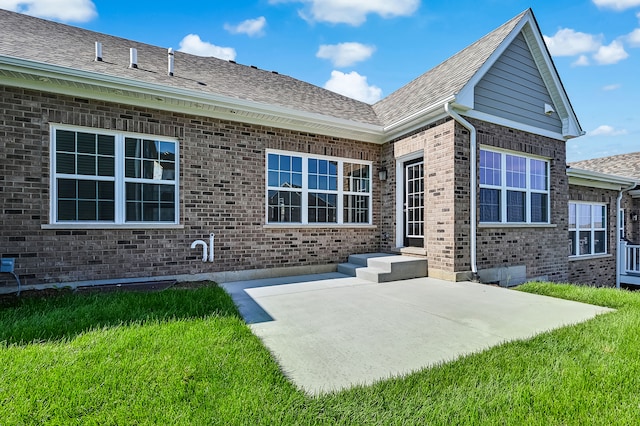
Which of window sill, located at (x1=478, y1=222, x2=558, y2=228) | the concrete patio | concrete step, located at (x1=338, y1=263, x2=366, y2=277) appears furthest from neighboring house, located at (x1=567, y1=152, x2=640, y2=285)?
concrete step, located at (x1=338, y1=263, x2=366, y2=277)

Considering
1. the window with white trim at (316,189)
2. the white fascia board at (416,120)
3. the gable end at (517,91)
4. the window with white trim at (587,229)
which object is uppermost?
the gable end at (517,91)

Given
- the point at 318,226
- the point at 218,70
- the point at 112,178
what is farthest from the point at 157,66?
the point at 318,226

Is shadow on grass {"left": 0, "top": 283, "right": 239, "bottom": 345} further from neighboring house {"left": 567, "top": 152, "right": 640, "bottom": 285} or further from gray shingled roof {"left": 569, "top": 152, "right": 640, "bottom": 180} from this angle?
gray shingled roof {"left": 569, "top": 152, "right": 640, "bottom": 180}

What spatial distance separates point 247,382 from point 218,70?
870cm

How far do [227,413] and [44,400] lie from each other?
134 centimetres

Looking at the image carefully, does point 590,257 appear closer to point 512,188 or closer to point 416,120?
point 512,188

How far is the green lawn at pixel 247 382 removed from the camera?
6.73 feet

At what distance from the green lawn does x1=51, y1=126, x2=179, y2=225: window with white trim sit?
2590 mm

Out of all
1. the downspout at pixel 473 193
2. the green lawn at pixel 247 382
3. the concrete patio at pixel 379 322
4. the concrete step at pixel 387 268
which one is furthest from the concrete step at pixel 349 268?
the green lawn at pixel 247 382

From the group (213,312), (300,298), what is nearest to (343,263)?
(300,298)

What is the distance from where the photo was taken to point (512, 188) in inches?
315

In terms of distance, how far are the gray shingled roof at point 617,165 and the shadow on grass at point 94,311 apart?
16995mm

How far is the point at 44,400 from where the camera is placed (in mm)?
2184

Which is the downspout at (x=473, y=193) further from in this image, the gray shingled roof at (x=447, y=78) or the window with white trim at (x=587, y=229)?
the window with white trim at (x=587, y=229)
